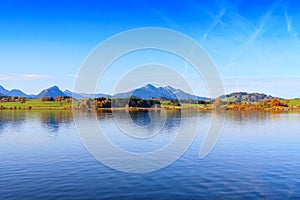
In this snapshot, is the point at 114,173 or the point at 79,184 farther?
the point at 114,173

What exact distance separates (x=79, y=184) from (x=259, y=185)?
15611 mm

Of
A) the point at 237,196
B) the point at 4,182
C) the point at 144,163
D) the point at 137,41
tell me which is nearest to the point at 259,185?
the point at 237,196

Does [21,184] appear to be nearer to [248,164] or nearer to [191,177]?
[191,177]

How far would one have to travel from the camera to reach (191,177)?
96.9ft

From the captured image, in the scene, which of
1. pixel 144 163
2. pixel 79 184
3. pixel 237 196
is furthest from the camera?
pixel 144 163

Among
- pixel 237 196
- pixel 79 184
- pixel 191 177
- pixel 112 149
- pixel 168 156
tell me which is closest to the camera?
pixel 237 196

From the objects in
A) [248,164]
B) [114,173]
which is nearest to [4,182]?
[114,173]

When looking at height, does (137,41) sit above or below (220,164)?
above

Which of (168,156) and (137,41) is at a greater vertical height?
(137,41)

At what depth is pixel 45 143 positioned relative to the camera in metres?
50.8

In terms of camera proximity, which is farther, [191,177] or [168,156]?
[168,156]

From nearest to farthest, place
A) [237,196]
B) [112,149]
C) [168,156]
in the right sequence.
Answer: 1. [237,196]
2. [168,156]
3. [112,149]

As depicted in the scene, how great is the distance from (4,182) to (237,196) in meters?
19.6

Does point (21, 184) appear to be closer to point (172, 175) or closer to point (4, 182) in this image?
point (4, 182)
